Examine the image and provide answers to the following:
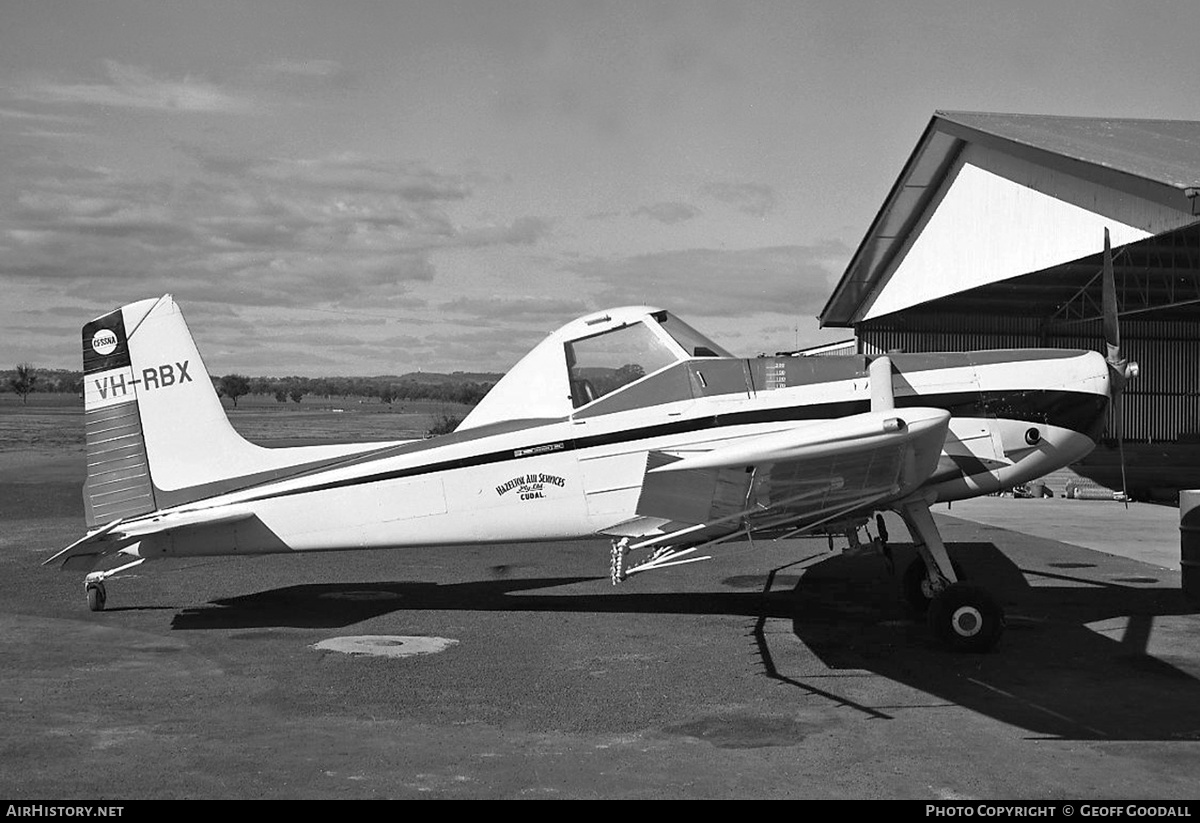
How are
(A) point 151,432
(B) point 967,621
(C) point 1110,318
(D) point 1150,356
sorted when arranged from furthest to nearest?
(D) point 1150,356, (A) point 151,432, (C) point 1110,318, (B) point 967,621

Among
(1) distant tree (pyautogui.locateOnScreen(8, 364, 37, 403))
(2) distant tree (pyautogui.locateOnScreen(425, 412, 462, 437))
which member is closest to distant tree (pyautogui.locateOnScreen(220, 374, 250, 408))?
(1) distant tree (pyautogui.locateOnScreen(8, 364, 37, 403))

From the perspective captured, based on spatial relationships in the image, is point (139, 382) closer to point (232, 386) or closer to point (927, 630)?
point (927, 630)

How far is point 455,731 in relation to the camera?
6.05m

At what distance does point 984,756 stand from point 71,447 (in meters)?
46.1

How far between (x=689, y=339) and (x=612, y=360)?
0.69 m

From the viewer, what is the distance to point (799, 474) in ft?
22.9

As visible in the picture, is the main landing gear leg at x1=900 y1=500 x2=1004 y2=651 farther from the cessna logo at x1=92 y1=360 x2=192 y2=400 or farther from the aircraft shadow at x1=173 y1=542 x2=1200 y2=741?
the cessna logo at x1=92 y1=360 x2=192 y2=400

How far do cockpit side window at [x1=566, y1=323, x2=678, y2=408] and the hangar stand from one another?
8.38 m

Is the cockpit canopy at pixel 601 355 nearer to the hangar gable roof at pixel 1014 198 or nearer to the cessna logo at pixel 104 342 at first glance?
the cessna logo at pixel 104 342

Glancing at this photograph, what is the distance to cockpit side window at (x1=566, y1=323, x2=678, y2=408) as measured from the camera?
28.5 feet

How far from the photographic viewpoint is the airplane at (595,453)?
8.00 m

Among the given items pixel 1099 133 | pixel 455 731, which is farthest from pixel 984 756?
pixel 1099 133

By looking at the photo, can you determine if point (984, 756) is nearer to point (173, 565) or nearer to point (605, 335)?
point (605, 335)

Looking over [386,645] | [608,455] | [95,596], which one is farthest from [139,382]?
[608,455]
